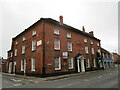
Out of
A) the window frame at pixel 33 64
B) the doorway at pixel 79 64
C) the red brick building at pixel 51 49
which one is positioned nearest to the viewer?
the red brick building at pixel 51 49

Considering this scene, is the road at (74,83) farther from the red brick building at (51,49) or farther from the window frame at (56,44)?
the window frame at (56,44)

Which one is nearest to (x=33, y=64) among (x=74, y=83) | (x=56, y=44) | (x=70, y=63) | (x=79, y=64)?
(x=56, y=44)

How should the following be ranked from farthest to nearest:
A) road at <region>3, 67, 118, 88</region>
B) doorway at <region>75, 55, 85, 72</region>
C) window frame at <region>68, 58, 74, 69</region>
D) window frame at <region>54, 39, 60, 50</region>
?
doorway at <region>75, 55, 85, 72</region>, window frame at <region>68, 58, 74, 69</region>, window frame at <region>54, 39, 60, 50</region>, road at <region>3, 67, 118, 88</region>

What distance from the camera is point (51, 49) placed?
52.1 ft

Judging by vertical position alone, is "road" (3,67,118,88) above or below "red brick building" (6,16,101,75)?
below

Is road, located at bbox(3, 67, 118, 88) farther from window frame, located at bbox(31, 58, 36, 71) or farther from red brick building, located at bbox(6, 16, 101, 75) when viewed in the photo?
window frame, located at bbox(31, 58, 36, 71)

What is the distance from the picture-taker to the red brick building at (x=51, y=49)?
15.1 metres

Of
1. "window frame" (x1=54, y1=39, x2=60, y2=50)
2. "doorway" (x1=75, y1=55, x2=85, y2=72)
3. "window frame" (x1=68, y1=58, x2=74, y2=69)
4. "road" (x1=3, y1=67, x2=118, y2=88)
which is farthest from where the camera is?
"doorway" (x1=75, y1=55, x2=85, y2=72)

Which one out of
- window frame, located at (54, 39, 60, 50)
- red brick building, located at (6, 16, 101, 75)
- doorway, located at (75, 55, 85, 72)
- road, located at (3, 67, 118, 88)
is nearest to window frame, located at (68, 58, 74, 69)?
red brick building, located at (6, 16, 101, 75)

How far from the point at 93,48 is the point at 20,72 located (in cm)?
2007

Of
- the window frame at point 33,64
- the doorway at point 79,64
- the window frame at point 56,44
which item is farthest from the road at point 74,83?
the doorway at point 79,64

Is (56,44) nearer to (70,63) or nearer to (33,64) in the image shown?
(70,63)

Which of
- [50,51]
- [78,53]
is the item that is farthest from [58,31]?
[78,53]

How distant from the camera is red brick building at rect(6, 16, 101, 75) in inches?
596
